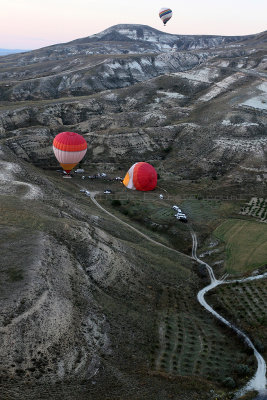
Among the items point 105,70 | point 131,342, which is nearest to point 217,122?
point 131,342

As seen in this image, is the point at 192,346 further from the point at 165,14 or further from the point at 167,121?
the point at 165,14

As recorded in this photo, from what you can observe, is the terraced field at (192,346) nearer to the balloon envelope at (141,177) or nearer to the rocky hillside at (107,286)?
the rocky hillside at (107,286)

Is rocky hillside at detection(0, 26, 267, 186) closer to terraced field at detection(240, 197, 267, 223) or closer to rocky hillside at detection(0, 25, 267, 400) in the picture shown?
rocky hillside at detection(0, 25, 267, 400)

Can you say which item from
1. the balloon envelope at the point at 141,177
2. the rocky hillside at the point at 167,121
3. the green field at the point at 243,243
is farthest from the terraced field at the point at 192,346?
the rocky hillside at the point at 167,121

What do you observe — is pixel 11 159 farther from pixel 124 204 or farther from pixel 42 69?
pixel 42 69

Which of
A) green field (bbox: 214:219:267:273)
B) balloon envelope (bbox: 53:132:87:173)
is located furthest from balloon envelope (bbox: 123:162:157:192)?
green field (bbox: 214:219:267:273)
